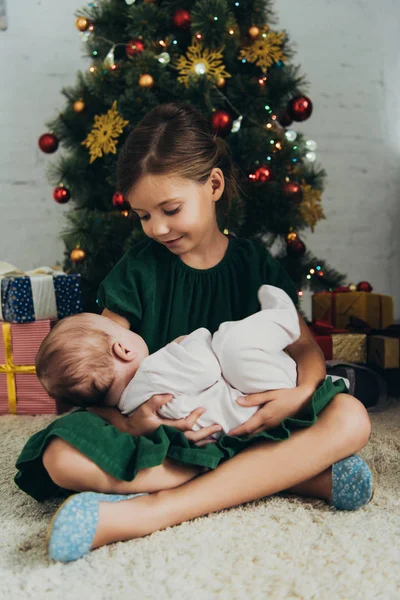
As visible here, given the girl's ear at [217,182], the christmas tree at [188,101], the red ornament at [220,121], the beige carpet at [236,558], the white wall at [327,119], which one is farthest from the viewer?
the white wall at [327,119]

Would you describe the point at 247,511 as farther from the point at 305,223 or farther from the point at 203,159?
the point at 305,223

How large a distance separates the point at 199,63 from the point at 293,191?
17.5 inches

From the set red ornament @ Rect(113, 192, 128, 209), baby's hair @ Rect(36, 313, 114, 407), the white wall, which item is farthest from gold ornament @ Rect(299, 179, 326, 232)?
baby's hair @ Rect(36, 313, 114, 407)

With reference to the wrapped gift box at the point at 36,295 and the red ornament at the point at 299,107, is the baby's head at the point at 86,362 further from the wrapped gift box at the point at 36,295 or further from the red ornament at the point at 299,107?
the red ornament at the point at 299,107

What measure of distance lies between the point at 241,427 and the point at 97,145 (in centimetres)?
111

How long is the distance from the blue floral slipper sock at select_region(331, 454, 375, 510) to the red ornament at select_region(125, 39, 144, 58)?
4.22ft

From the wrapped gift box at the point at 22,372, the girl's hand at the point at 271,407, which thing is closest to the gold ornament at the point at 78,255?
the wrapped gift box at the point at 22,372

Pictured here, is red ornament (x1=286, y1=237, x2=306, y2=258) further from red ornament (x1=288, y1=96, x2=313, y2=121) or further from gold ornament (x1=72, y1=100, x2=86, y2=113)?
gold ornament (x1=72, y1=100, x2=86, y2=113)

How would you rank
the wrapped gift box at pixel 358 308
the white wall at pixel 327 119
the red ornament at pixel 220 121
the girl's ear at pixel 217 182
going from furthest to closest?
the white wall at pixel 327 119
the wrapped gift box at pixel 358 308
the red ornament at pixel 220 121
the girl's ear at pixel 217 182

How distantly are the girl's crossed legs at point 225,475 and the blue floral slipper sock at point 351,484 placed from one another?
0.04 ft

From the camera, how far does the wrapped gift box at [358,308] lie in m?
1.86

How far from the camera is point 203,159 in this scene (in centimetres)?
111

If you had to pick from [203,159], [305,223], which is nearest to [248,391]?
[203,159]

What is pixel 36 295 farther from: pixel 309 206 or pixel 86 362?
pixel 309 206
